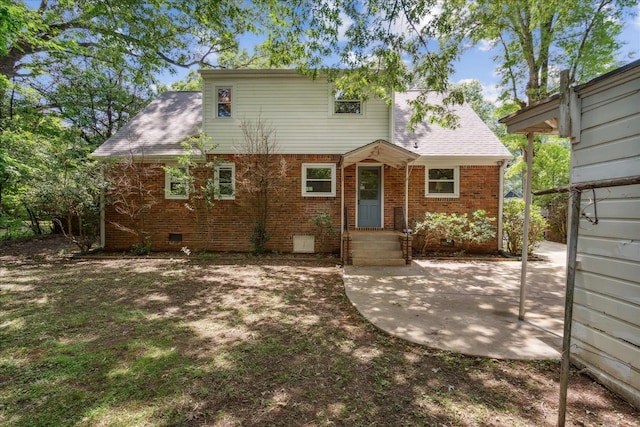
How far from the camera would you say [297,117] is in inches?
368

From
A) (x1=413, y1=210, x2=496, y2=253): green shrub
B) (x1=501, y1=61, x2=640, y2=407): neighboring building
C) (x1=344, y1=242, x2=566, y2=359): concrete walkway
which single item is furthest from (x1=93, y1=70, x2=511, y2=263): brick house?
(x1=501, y1=61, x2=640, y2=407): neighboring building

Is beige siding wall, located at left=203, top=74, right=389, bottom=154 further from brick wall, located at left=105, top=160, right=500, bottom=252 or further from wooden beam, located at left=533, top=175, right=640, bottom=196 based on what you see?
wooden beam, located at left=533, top=175, right=640, bottom=196

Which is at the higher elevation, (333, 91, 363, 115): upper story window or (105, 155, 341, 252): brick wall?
(333, 91, 363, 115): upper story window

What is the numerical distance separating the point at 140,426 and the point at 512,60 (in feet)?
49.5

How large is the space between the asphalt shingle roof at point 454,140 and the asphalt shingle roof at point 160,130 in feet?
24.2

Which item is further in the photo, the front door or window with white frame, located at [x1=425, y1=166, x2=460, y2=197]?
the front door

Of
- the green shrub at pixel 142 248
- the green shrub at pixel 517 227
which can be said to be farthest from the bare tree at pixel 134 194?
the green shrub at pixel 517 227

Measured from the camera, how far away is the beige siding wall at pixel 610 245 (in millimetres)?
2395

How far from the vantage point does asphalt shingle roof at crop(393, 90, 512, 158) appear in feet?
29.9

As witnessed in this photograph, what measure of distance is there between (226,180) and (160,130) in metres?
3.69

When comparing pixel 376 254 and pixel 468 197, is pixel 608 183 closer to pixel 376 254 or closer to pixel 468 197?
pixel 376 254

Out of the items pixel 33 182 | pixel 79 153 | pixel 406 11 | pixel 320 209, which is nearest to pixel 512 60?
pixel 406 11

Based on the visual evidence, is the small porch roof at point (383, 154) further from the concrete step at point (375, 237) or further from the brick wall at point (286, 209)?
the concrete step at point (375, 237)

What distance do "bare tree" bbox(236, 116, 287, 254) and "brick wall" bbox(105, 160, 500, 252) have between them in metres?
0.18
